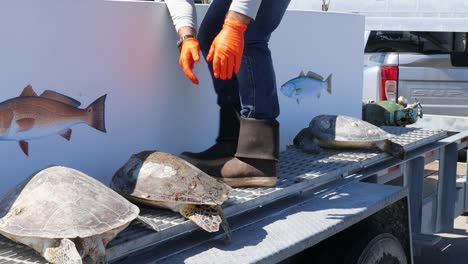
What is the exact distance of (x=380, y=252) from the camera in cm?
359

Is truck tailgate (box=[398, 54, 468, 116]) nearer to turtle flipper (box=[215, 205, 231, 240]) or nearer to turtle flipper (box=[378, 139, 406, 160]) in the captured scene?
turtle flipper (box=[378, 139, 406, 160])

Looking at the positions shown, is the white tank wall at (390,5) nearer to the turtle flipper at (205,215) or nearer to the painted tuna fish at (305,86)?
the painted tuna fish at (305,86)

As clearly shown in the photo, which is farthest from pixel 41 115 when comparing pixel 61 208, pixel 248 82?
pixel 248 82

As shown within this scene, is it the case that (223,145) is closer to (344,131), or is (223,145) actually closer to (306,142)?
(306,142)

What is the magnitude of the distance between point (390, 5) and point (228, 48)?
6.05 m

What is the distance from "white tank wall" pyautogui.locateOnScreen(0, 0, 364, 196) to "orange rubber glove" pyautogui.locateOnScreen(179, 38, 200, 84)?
23 centimetres

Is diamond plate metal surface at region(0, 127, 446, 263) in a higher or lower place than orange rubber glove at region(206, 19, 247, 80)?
lower

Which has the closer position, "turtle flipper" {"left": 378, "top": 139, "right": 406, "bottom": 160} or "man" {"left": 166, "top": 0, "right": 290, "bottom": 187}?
"man" {"left": 166, "top": 0, "right": 290, "bottom": 187}

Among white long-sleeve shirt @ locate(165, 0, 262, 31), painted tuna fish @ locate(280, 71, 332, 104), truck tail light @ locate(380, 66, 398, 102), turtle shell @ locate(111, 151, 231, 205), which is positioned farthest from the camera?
truck tail light @ locate(380, 66, 398, 102)

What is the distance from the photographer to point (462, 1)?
8539 mm

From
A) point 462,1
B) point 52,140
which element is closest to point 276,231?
point 52,140

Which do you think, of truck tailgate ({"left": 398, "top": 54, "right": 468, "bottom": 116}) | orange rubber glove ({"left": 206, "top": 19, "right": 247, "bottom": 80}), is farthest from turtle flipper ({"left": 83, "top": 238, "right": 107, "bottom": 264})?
truck tailgate ({"left": 398, "top": 54, "right": 468, "bottom": 116})

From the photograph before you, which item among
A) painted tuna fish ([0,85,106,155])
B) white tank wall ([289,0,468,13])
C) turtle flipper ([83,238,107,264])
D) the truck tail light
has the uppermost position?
white tank wall ([289,0,468,13])

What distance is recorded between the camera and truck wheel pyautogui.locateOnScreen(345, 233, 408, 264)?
346cm
